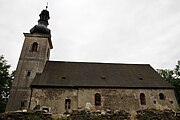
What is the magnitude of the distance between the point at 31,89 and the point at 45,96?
1.71m

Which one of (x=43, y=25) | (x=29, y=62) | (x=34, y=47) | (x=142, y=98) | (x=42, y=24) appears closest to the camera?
(x=142, y=98)

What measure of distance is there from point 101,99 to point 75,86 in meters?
3.09

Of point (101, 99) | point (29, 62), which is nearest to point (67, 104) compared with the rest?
point (101, 99)

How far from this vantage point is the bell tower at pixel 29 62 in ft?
56.5

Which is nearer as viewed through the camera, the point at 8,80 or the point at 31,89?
the point at 31,89

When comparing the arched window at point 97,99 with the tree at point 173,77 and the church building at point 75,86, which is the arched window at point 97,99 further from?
the tree at point 173,77

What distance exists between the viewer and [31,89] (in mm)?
17312

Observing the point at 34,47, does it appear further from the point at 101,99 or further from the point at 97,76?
the point at 101,99

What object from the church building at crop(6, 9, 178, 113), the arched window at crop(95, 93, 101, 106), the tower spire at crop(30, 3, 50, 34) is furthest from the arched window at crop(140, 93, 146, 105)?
the tower spire at crop(30, 3, 50, 34)

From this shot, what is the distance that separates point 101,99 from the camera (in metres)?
17.6

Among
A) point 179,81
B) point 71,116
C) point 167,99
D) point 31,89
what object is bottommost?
point 71,116

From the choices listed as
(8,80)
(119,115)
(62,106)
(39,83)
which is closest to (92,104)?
(62,106)

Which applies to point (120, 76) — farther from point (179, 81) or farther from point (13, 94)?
point (13, 94)

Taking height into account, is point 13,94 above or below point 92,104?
above
